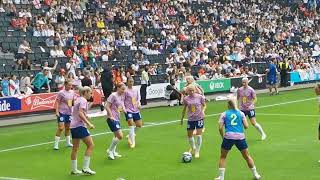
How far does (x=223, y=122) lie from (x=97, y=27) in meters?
26.2

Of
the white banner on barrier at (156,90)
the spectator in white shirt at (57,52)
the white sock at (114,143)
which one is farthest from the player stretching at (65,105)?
the white banner on barrier at (156,90)

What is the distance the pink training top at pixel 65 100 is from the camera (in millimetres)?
18578

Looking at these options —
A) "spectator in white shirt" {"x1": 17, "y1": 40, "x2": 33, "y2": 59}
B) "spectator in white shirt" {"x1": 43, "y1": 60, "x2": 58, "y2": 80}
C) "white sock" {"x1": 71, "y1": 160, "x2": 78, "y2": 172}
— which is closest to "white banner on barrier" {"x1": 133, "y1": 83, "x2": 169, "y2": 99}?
"spectator in white shirt" {"x1": 43, "y1": 60, "x2": 58, "y2": 80}

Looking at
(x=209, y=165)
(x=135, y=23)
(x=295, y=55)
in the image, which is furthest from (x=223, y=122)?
(x=295, y=55)

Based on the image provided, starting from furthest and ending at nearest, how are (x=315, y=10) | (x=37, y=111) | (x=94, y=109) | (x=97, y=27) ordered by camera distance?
1. (x=315, y=10)
2. (x=97, y=27)
3. (x=94, y=109)
4. (x=37, y=111)

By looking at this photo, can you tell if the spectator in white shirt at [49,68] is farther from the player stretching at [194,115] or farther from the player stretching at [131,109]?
the player stretching at [194,115]

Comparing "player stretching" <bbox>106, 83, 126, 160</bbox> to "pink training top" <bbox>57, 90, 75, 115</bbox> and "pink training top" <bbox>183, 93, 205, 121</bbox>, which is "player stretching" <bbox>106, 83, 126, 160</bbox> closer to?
"pink training top" <bbox>57, 90, 75, 115</bbox>

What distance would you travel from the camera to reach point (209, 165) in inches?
631

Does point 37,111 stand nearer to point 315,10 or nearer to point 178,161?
point 178,161

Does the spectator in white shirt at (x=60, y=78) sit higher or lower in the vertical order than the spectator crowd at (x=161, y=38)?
lower

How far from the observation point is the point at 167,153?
59.2ft

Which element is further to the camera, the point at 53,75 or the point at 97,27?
the point at 97,27

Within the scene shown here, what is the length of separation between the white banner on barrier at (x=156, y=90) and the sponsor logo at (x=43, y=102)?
6588 mm

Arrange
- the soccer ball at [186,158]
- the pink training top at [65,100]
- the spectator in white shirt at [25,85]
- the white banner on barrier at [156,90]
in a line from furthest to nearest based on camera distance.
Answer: the white banner on barrier at [156,90], the spectator in white shirt at [25,85], the pink training top at [65,100], the soccer ball at [186,158]
